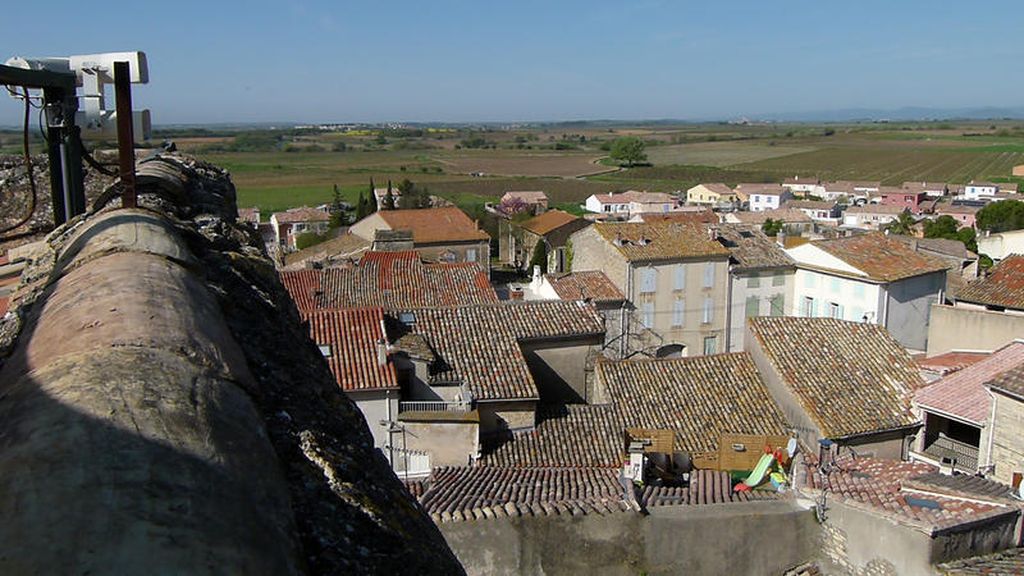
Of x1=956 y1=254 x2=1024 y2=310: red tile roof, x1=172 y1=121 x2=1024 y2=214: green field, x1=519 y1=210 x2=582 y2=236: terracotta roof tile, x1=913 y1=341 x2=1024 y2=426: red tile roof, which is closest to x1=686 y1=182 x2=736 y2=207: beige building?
x1=172 y1=121 x2=1024 y2=214: green field

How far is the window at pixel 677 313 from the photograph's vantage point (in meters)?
28.1

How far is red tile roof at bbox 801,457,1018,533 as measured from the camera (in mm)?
8945

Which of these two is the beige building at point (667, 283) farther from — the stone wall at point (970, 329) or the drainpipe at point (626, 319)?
the stone wall at point (970, 329)

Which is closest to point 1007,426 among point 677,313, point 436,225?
point 677,313

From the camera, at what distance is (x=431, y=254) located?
3916 centimetres

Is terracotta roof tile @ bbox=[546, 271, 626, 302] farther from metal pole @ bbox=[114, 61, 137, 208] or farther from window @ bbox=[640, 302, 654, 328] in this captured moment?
metal pole @ bbox=[114, 61, 137, 208]

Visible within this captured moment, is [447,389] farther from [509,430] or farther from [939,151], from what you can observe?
[939,151]

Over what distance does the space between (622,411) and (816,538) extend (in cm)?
620

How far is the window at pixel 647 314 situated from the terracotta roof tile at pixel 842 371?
9.51m

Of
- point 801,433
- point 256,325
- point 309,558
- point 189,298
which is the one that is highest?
point 189,298

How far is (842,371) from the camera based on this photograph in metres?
16.6

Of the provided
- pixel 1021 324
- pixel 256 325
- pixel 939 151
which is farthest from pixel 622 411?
pixel 939 151

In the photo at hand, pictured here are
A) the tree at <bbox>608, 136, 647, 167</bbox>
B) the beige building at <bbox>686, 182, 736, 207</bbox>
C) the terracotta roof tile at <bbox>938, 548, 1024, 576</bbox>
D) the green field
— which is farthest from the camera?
the tree at <bbox>608, 136, 647, 167</bbox>

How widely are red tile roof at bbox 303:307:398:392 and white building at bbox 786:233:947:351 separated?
17.2 meters
